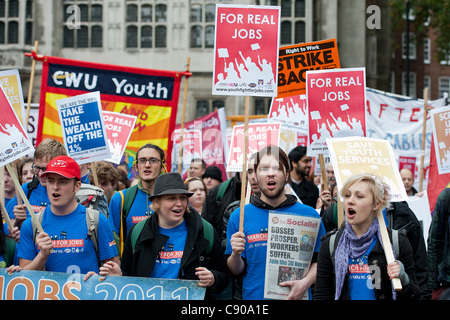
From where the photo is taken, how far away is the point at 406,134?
1457cm

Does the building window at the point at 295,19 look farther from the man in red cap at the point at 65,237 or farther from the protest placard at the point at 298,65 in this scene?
the man in red cap at the point at 65,237

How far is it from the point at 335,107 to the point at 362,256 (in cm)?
212

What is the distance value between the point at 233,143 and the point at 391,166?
345cm

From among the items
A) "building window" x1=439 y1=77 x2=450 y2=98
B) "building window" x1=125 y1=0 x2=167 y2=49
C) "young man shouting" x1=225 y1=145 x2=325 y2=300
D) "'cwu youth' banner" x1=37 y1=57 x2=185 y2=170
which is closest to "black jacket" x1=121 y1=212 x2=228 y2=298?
"young man shouting" x1=225 y1=145 x2=325 y2=300

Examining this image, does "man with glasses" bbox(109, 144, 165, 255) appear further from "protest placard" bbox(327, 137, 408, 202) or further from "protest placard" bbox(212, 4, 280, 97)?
"protest placard" bbox(327, 137, 408, 202)

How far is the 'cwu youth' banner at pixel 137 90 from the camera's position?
31.5ft

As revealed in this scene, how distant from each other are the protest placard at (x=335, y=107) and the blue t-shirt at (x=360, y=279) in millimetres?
1907

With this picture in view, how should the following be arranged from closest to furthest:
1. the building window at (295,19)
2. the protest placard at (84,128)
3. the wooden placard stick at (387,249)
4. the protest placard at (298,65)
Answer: the wooden placard stick at (387,249) → the protest placard at (84,128) → the protest placard at (298,65) → the building window at (295,19)

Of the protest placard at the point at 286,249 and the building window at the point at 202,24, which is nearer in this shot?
the protest placard at the point at 286,249

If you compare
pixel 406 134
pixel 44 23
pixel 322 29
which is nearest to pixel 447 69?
pixel 322 29

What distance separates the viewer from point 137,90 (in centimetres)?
1012

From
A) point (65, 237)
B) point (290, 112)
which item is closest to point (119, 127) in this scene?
point (290, 112)

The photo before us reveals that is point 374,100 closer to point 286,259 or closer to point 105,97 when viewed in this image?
point 105,97

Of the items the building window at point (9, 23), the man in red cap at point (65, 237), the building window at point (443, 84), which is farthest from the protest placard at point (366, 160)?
the building window at point (443, 84)
